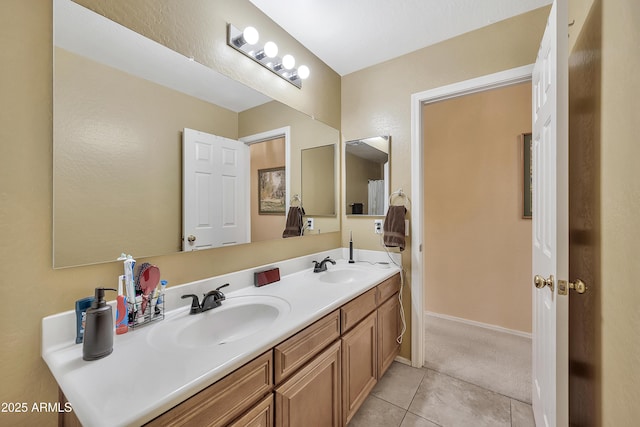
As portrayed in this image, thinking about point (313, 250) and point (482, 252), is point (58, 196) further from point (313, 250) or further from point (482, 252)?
point (482, 252)

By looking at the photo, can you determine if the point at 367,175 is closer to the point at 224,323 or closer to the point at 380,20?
the point at 380,20

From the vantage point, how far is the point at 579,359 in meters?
1.14

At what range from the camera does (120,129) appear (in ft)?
3.40

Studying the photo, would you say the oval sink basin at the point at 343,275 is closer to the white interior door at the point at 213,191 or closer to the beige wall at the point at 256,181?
the beige wall at the point at 256,181

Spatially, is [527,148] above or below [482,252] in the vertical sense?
above

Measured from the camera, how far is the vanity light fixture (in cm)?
147

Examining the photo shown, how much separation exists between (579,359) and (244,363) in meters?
1.42

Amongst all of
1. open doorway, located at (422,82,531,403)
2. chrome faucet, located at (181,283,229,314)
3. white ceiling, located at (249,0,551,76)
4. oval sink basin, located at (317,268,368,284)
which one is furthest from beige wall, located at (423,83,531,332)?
chrome faucet, located at (181,283,229,314)

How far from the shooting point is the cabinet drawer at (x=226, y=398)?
67cm

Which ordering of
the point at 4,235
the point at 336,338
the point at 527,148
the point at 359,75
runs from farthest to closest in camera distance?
the point at 527,148 → the point at 359,75 → the point at 336,338 → the point at 4,235

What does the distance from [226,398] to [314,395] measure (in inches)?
19.9

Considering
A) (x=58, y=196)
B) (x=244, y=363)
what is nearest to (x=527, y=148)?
(x=244, y=363)

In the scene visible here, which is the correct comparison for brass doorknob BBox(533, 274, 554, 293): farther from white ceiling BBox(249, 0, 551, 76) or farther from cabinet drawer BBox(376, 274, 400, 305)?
white ceiling BBox(249, 0, 551, 76)

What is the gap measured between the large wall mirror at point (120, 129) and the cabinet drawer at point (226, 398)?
65 centimetres
